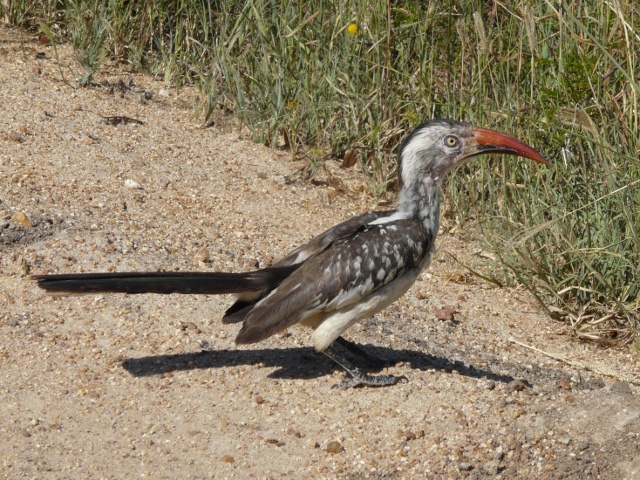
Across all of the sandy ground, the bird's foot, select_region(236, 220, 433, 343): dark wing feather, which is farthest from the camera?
the bird's foot

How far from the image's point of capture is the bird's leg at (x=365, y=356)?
4828 mm

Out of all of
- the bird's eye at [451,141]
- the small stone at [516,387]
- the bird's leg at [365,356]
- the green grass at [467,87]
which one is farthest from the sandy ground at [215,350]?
the bird's eye at [451,141]

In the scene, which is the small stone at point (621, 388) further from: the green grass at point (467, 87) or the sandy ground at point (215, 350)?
the green grass at point (467, 87)

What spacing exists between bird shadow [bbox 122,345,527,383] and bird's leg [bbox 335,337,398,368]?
16mm

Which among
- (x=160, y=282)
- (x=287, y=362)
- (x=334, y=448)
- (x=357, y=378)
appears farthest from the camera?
(x=287, y=362)

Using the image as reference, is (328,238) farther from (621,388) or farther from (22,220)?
(22,220)

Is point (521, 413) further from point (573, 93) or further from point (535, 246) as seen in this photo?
point (573, 93)

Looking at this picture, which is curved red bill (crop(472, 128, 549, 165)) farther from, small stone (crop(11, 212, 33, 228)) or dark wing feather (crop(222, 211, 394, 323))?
small stone (crop(11, 212, 33, 228))

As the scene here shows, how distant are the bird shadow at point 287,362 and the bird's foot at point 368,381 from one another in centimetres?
17

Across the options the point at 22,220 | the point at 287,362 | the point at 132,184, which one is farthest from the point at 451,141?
the point at 22,220

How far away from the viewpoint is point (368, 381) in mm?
4574

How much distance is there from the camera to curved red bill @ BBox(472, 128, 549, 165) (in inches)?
192

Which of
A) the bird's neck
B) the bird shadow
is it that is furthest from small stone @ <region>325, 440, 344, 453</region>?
the bird's neck

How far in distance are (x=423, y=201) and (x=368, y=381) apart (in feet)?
3.15
